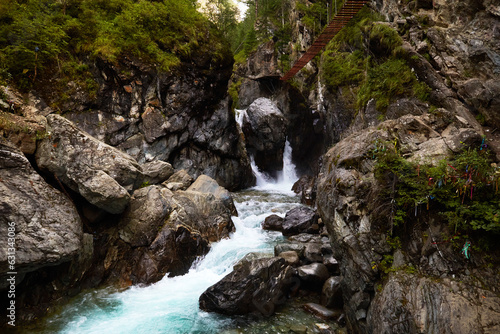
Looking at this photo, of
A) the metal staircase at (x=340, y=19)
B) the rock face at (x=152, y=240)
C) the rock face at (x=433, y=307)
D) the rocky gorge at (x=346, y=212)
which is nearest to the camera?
the rock face at (x=433, y=307)

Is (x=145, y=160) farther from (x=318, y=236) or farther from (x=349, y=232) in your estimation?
(x=349, y=232)

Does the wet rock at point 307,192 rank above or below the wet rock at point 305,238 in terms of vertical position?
above

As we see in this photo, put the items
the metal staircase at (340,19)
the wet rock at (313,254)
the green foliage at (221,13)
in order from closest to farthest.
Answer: the wet rock at (313,254), the metal staircase at (340,19), the green foliage at (221,13)

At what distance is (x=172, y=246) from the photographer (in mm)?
8297

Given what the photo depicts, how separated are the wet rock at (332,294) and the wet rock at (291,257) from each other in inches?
57.5

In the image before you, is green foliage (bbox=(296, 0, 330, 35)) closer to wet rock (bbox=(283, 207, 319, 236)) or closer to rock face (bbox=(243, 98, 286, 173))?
rock face (bbox=(243, 98, 286, 173))

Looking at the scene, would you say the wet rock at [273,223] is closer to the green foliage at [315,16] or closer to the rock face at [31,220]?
the rock face at [31,220]

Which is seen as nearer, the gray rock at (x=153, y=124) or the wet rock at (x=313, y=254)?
the wet rock at (x=313, y=254)

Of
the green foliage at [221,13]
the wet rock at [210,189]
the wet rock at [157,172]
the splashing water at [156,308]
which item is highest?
the green foliage at [221,13]

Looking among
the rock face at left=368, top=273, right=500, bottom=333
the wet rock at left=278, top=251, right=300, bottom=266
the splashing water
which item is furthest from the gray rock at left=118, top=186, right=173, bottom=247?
the rock face at left=368, top=273, right=500, bottom=333

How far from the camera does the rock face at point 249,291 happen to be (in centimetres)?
641

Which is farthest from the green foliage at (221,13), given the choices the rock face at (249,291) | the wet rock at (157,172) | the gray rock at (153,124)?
the rock face at (249,291)

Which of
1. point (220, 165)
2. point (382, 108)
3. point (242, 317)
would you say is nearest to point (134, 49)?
point (220, 165)

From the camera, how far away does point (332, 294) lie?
22.2 ft
